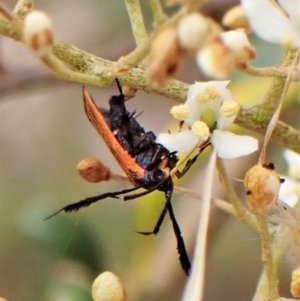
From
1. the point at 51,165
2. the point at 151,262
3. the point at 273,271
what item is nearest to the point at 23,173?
the point at 51,165

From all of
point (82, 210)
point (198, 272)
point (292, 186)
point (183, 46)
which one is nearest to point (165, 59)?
point (183, 46)

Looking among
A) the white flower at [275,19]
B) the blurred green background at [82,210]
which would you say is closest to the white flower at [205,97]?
the white flower at [275,19]

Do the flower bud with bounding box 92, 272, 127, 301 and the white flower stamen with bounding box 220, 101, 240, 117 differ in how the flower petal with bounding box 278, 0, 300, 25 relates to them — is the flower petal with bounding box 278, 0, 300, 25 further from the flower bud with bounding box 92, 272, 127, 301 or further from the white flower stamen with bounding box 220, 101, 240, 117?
the flower bud with bounding box 92, 272, 127, 301

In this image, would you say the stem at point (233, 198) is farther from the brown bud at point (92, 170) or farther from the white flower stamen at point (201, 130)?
the brown bud at point (92, 170)

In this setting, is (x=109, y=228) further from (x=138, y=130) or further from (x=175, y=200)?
(x=138, y=130)

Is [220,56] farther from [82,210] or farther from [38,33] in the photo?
[82,210]

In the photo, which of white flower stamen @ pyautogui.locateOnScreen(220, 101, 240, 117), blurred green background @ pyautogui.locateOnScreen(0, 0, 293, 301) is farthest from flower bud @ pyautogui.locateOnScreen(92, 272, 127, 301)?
blurred green background @ pyautogui.locateOnScreen(0, 0, 293, 301)
